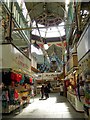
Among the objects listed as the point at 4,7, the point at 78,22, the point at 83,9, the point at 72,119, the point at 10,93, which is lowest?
the point at 72,119

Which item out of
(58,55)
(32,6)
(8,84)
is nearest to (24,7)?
(32,6)

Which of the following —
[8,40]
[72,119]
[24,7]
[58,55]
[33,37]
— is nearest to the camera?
[72,119]

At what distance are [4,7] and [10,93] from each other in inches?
157

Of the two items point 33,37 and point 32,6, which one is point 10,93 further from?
point 33,37

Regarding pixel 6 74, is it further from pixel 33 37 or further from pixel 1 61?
pixel 33 37

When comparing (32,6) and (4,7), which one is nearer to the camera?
(4,7)

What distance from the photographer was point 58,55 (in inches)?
846

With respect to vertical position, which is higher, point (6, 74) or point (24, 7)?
point (24, 7)

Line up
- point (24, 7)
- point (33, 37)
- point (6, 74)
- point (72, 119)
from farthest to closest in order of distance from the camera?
1. point (33, 37)
2. point (24, 7)
3. point (6, 74)
4. point (72, 119)

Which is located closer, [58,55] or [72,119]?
[72,119]

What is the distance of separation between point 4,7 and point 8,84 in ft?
12.0

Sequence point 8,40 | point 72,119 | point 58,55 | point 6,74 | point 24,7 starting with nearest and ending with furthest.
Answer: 1. point 72,119
2. point 6,74
3. point 8,40
4. point 24,7
5. point 58,55

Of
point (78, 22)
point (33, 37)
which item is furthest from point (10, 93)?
point (33, 37)

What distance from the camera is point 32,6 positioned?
1197 cm
